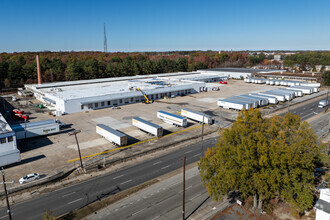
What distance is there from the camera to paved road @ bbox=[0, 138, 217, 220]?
28.1m

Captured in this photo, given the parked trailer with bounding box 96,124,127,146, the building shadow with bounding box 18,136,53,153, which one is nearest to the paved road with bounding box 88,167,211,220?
the parked trailer with bounding box 96,124,127,146

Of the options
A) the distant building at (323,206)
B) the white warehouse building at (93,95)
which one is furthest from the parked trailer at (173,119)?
the distant building at (323,206)

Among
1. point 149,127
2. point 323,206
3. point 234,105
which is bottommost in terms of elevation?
point 323,206

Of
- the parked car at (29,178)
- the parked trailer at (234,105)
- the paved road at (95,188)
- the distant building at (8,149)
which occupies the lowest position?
the paved road at (95,188)

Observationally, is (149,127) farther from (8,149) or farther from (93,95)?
(93,95)

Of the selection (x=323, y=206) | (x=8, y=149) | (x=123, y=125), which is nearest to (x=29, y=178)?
(x=8, y=149)

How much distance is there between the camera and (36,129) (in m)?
50.4

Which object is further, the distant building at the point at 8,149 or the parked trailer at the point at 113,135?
the parked trailer at the point at 113,135

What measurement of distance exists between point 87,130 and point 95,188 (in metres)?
25.2

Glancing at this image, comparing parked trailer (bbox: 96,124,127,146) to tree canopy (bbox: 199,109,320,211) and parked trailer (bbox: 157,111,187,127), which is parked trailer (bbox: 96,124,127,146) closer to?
parked trailer (bbox: 157,111,187,127)

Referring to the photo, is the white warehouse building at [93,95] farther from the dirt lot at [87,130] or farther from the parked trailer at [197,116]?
the parked trailer at [197,116]

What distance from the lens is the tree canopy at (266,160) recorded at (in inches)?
863

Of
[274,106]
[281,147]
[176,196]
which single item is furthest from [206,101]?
[281,147]

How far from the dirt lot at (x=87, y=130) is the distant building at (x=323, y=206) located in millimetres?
29368
